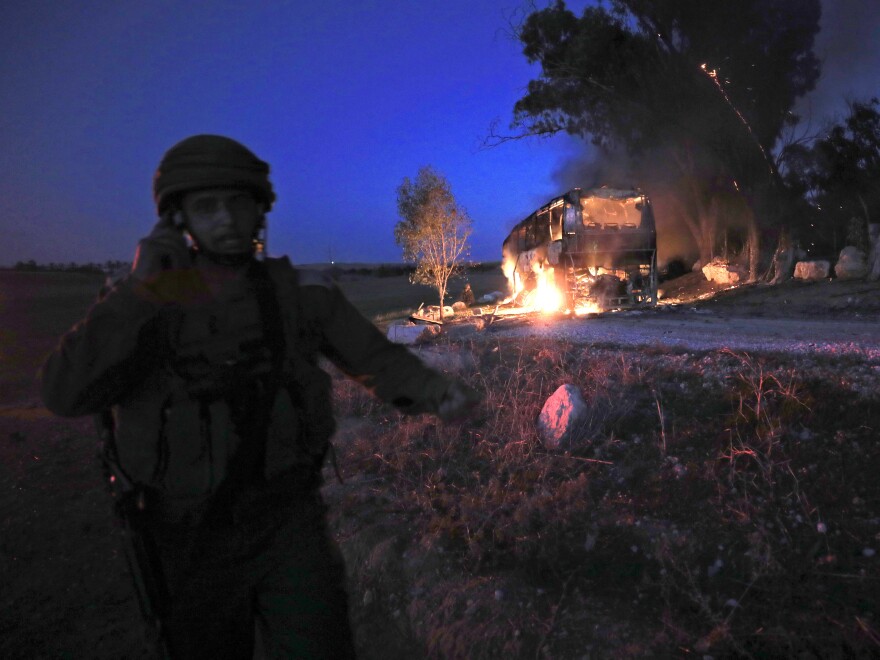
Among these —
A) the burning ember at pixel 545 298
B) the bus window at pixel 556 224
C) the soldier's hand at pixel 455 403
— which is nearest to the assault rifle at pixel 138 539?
the soldier's hand at pixel 455 403

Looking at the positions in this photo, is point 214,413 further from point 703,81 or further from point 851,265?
point 703,81

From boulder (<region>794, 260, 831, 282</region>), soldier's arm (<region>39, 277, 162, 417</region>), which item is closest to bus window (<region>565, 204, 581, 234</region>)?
boulder (<region>794, 260, 831, 282</region>)

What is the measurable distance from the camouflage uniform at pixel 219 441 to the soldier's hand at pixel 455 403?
0.38 meters

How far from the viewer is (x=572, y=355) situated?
7008mm

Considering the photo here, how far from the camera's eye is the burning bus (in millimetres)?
14688

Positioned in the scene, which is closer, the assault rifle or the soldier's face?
the assault rifle

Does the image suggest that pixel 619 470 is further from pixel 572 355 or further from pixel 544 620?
pixel 572 355

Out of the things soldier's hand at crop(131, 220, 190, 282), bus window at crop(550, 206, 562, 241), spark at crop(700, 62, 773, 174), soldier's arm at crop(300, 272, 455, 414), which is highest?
spark at crop(700, 62, 773, 174)

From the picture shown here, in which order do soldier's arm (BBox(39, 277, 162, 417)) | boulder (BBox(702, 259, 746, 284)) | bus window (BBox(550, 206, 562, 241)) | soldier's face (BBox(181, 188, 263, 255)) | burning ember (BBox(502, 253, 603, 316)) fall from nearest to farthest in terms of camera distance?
soldier's arm (BBox(39, 277, 162, 417)) → soldier's face (BBox(181, 188, 263, 255)) → bus window (BBox(550, 206, 562, 241)) → burning ember (BBox(502, 253, 603, 316)) → boulder (BBox(702, 259, 746, 284))

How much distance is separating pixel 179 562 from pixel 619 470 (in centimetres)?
301

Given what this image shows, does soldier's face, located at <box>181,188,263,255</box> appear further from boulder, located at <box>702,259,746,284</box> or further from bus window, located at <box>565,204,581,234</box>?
boulder, located at <box>702,259,746,284</box>

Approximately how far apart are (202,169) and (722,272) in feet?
71.1

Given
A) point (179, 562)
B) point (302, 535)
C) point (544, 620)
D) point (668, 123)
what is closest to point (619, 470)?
point (544, 620)

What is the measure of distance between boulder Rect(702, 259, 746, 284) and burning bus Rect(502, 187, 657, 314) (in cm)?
598
